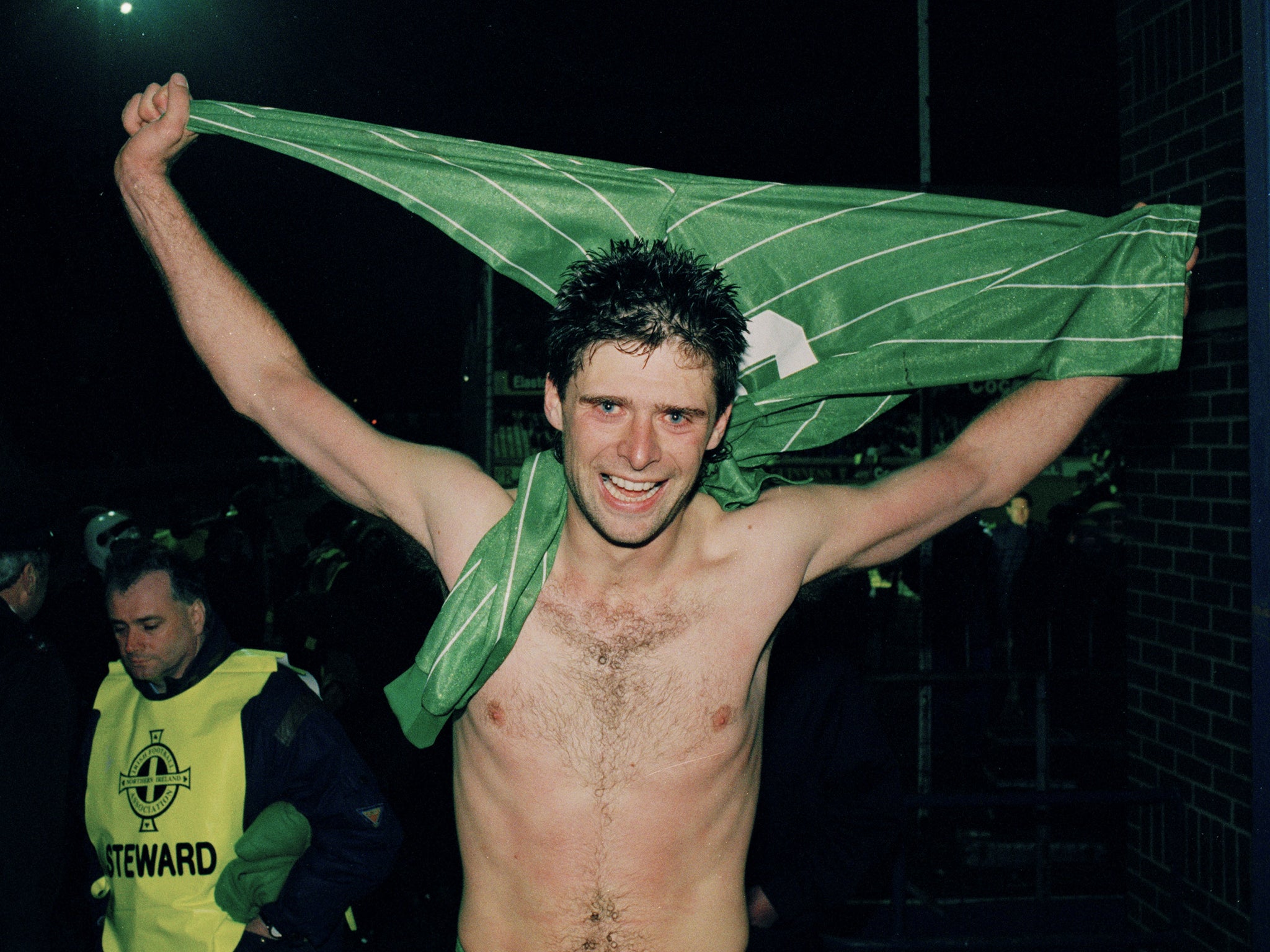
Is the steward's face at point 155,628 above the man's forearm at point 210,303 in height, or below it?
below

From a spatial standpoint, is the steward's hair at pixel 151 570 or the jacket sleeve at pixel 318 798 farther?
the steward's hair at pixel 151 570

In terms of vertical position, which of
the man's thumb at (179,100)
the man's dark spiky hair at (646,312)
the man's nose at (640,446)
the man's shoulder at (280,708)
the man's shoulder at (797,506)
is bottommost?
the man's shoulder at (280,708)

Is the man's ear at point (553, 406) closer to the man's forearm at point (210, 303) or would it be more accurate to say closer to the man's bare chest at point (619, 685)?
the man's bare chest at point (619, 685)

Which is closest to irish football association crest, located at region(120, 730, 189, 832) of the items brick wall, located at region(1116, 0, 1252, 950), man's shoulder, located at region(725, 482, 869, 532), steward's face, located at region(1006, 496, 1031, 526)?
man's shoulder, located at region(725, 482, 869, 532)

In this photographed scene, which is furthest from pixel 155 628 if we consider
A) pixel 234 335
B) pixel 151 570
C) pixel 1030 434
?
pixel 1030 434

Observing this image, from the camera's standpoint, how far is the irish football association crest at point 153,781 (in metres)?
2.96

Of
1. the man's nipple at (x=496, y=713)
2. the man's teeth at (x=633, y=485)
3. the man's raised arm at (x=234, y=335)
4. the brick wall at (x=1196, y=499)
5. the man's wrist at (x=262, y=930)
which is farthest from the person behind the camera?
the brick wall at (x=1196, y=499)

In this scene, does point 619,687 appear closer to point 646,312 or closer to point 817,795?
point 646,312

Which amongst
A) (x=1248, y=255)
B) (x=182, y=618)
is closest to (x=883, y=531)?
(x=1248, y=255)

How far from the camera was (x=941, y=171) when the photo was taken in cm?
734

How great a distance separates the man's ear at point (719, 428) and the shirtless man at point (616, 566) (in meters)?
0.01

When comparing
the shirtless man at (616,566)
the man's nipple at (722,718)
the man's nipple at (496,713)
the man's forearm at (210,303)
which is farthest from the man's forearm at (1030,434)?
the man's forearm at (210,303)

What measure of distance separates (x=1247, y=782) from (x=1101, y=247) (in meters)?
2.44

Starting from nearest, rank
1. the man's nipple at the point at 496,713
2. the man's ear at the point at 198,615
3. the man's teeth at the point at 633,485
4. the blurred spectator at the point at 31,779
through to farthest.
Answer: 1. the man's teeth at the point at 633,485
2. the man's nipple at the point at 496,713
3. the blurred spectator at the point at 31,779
4. the man's ear at the point at 198,615
